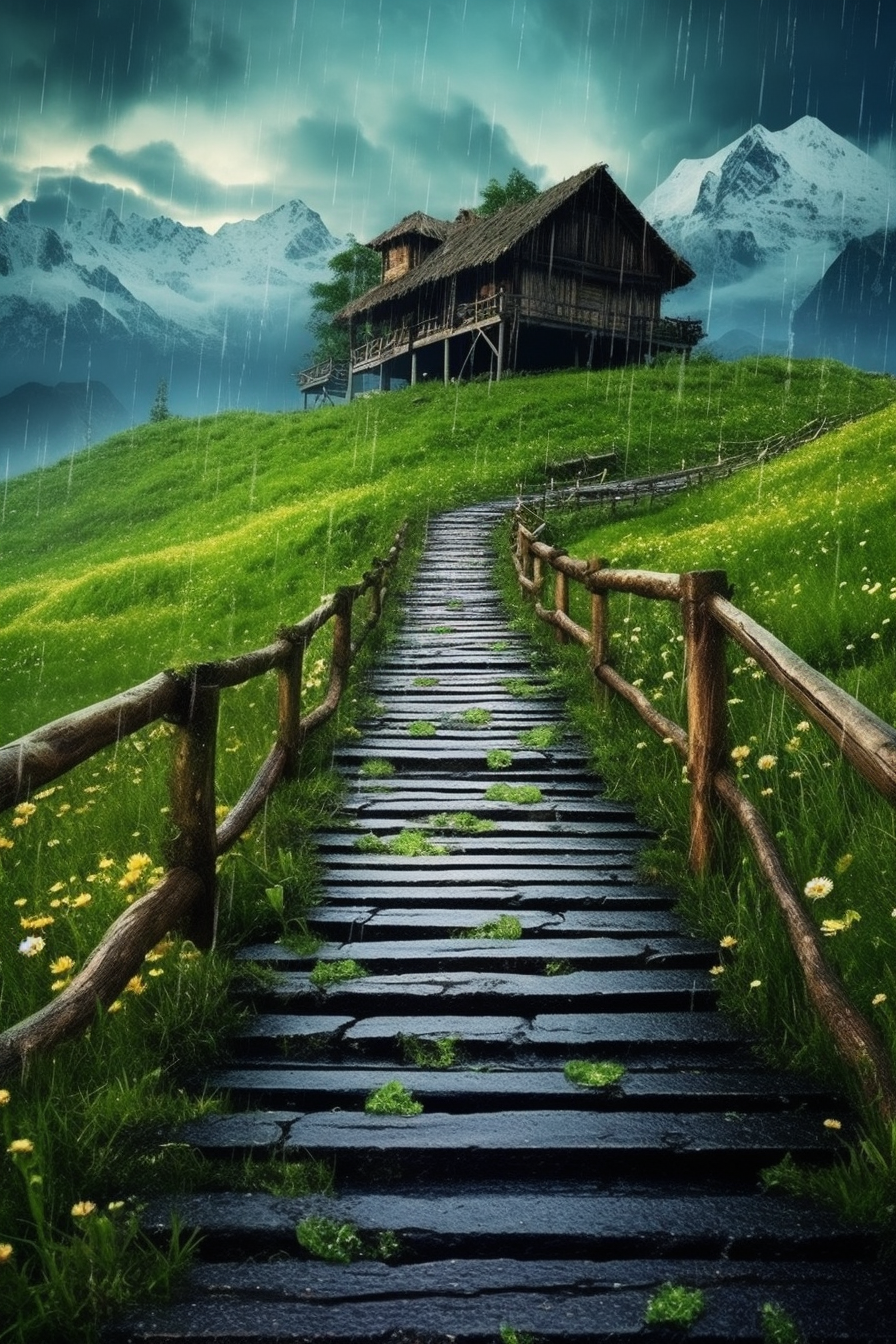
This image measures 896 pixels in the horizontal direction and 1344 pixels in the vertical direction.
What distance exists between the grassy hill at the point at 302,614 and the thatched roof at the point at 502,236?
17.6ft

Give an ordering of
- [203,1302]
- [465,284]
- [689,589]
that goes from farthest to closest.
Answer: [465,284]
[689,589]
[203,1302]

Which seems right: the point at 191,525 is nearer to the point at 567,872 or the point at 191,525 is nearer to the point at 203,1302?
the point at 567,872

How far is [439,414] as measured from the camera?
33438 mm

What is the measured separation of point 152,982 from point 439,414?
3196cm

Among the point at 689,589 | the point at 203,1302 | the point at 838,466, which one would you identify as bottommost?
the point at 203,1302

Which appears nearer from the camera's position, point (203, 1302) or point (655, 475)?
point (203, 1302)

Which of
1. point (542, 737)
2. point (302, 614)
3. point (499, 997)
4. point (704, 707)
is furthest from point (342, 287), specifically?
point (499, 997)

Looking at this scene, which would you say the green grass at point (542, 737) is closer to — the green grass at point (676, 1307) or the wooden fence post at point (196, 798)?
the wooden fence post at point (196, 798)

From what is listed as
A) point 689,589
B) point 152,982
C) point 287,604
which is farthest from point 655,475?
point 152,982

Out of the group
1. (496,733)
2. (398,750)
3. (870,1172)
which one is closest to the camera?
(870,1172)

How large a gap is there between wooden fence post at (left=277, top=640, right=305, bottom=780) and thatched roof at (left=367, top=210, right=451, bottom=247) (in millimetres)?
47010

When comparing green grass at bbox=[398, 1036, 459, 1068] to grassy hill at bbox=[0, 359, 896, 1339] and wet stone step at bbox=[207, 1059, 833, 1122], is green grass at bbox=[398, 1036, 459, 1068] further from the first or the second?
grassy hill at bbox=[0, 359, 896, 1339]

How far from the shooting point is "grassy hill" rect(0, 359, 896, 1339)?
2865 mm

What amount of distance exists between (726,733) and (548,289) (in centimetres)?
3852
